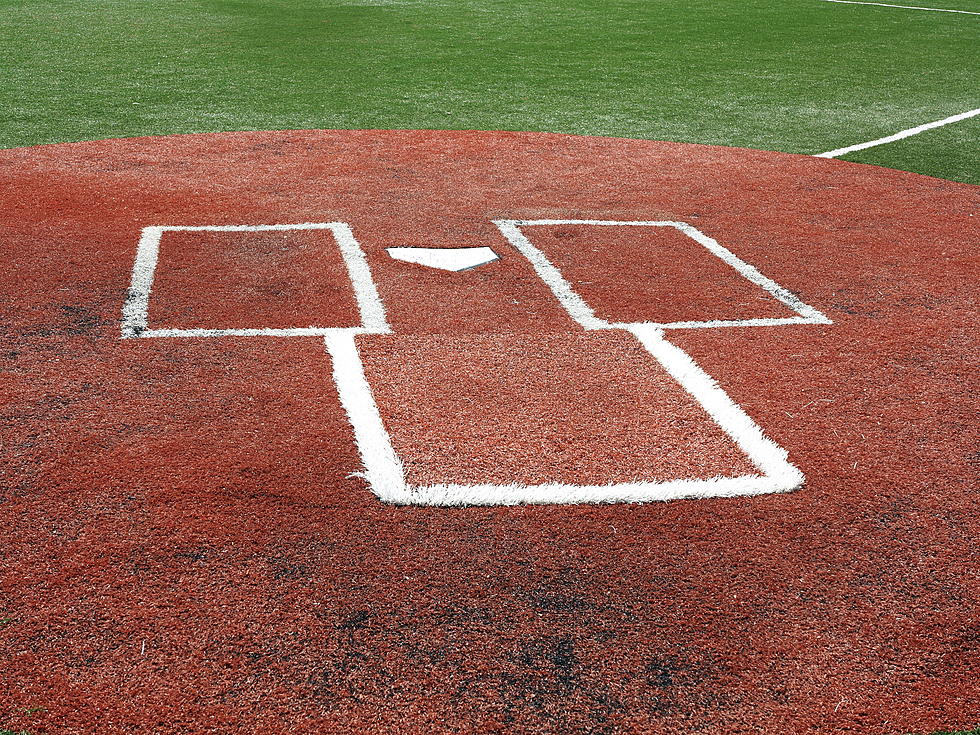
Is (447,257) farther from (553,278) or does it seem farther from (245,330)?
(245,330)

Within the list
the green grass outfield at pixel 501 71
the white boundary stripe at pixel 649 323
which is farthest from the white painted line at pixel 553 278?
the green grass outfield at pixel 501 71

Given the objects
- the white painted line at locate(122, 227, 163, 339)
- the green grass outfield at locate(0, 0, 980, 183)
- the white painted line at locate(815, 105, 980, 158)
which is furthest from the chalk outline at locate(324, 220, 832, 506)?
the green grass outfield at locate(0, 0, 980, 183)

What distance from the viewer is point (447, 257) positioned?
15.5 ft

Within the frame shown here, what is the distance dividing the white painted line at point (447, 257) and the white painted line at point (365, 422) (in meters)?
0.90

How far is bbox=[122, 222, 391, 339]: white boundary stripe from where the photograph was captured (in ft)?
12.5

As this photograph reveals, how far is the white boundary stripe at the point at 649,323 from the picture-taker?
409 centimetres

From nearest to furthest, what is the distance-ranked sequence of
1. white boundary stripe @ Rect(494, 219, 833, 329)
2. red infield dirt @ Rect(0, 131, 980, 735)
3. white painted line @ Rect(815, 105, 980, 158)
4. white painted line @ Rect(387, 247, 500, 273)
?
red infield dirt @ Rect(0, 131, 980, 735)
white boundary stripe @ Rect(494, 219, 833, 329)
white painted line @ Rect(387, 247, 500, 273)
white painted line @ Rect(815, 105, 980, 158)

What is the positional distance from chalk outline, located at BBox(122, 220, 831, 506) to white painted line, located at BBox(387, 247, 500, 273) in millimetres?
184

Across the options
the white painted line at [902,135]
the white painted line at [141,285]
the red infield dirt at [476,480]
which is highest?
the white painted line at [902,135]

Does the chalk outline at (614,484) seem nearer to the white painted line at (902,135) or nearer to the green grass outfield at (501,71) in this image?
the white painted line at (902,135)

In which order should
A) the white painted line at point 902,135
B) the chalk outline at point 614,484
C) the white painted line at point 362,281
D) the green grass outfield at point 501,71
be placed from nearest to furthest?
the chalk outline at point 614,484
the white painted line at point 362,281
the white painted line at point 902,135
the green grass outfield at point 501,71

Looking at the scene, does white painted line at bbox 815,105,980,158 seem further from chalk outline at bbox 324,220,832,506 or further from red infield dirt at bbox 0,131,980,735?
chalk outline at bbox 324,220,832,506

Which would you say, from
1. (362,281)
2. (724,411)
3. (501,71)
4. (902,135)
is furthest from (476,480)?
(501,71)

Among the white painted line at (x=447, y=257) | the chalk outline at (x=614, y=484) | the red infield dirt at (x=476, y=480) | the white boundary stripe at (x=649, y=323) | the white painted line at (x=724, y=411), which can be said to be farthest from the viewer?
the white painted line at (x=447, y=257)
